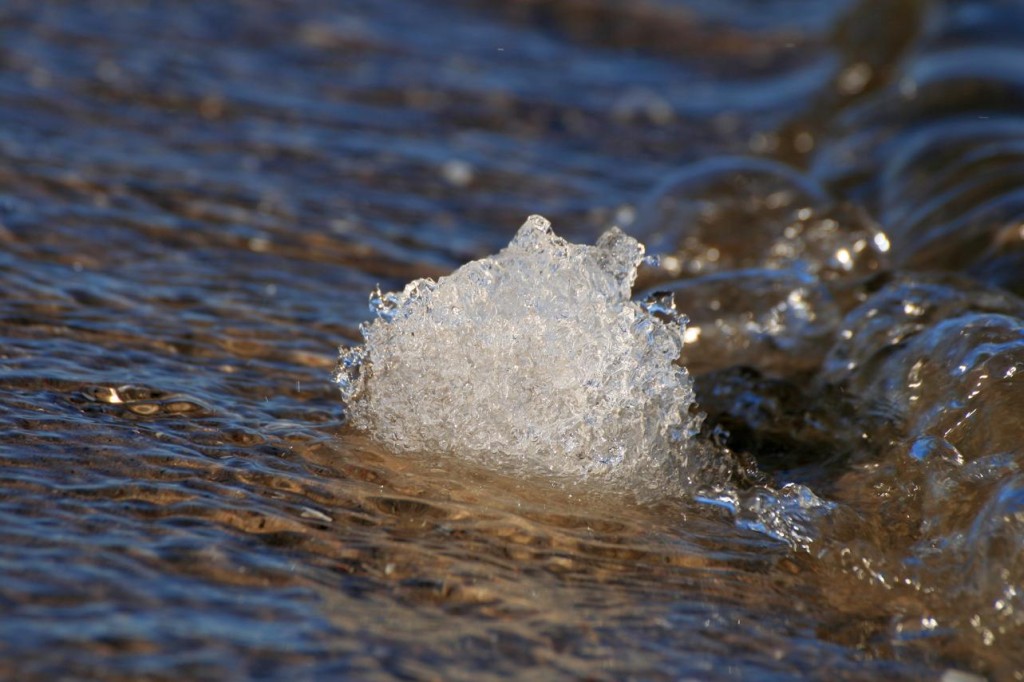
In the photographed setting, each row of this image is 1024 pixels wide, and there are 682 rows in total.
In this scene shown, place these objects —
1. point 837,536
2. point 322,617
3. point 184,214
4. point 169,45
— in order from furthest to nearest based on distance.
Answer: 1. point 169,45
2. point 184,214
3. point 837,536
4. point 322,617

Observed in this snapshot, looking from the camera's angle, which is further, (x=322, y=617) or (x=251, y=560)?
(x=251, y=560)

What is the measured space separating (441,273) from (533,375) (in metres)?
1.51

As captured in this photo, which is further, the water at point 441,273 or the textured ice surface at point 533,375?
the textured ice surface at point 533,375

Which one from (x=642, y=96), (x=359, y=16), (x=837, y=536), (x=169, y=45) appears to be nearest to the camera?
(x=837, y=536)

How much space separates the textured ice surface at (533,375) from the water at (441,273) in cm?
7

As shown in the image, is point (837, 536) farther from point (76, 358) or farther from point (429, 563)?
point (76, 358)

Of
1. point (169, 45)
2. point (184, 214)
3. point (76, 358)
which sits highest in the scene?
point (169, 45)

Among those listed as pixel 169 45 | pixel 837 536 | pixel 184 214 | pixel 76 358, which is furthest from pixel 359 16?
pixel 837 536

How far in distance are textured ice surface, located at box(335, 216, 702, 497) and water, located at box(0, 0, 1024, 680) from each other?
0.25 ft

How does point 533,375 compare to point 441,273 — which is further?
point 441,273

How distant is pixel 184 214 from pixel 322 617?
2.32 m

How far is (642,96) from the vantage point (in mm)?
6410

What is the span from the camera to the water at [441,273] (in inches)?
83.8

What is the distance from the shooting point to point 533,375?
263cm
